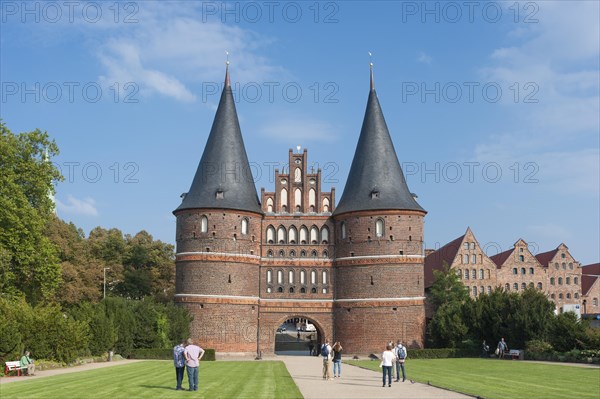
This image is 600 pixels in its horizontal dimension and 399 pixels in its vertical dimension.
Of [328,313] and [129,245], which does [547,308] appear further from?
[129,245]

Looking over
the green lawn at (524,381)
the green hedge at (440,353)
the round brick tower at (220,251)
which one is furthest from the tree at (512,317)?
the round brick tower at (220,251)

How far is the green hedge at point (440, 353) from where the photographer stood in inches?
1908

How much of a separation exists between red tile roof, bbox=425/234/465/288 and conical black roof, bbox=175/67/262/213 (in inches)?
1066

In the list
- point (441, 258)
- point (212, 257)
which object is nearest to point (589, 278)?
point (441, 258)

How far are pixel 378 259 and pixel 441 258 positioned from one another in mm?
27773

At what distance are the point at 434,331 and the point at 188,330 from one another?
18128mm

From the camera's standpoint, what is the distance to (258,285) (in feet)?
181

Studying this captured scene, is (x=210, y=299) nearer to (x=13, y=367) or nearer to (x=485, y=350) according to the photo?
(x=485, y=350)

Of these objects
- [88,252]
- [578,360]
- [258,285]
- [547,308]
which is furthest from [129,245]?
[578,360]

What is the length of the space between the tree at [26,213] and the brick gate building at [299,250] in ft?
39.1

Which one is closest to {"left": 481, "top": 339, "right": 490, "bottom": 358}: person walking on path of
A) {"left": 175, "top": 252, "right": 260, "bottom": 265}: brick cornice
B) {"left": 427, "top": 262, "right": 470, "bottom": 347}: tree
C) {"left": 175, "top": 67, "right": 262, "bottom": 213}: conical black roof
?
{"left": 427, "top": 262, "right": 470, "bottom": 347}: tree

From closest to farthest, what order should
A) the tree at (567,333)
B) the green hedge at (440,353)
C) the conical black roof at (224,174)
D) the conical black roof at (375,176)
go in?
the tree at (567,333) → the green hedge at (440,353) → the conical black roof at (375,176) → the conical black roof at (224,174)

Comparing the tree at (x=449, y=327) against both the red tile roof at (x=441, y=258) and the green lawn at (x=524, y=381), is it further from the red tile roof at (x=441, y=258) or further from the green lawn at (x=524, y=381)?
the red tile roof at (x=441, y=258)

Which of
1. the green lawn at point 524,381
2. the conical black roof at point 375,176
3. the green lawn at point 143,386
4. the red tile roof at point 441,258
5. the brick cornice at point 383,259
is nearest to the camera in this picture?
the green lawn at point 143,386
